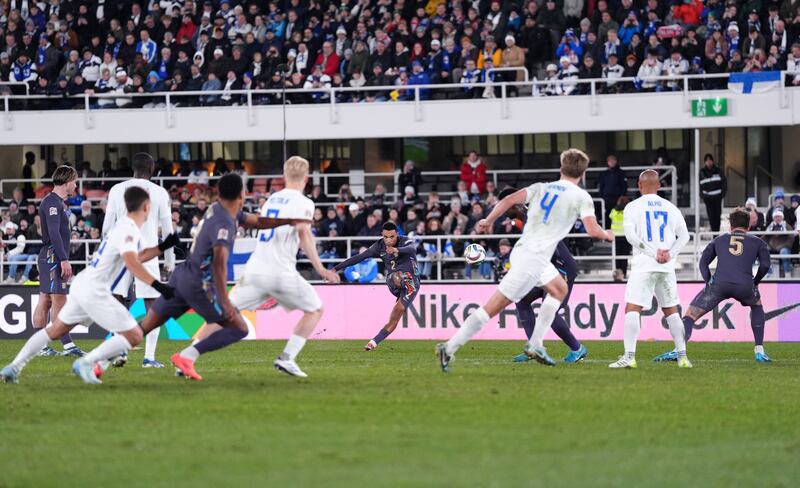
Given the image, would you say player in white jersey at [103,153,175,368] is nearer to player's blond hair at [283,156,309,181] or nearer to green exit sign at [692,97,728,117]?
player's blond hair at [283,156,309,181]

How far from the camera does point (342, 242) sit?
30703 mm

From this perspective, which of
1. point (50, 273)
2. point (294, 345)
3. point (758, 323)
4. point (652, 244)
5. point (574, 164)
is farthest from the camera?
point (50, 273)

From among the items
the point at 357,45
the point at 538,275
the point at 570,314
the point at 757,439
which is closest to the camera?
the point at 757,439

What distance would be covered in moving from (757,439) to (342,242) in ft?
71.7

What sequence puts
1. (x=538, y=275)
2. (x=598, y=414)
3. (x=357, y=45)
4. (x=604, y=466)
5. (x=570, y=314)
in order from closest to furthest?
(x=604, y=466), (x=598, y=414), (x=538, y=275), (x=570, y=314), (x=357, y=45)

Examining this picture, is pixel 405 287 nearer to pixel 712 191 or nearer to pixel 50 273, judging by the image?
pixel 50 273

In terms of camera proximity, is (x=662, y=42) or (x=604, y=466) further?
(x=662, y=42)

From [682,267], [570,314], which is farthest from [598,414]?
[682,267]

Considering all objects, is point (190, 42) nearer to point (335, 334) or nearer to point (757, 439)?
point (335, 334)

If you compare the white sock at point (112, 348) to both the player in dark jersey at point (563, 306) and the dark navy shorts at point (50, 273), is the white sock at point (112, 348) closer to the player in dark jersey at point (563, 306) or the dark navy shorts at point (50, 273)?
the player in dark jersey at point (563, 306)

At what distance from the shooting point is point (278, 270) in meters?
12.1

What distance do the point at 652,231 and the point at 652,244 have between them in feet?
0.54

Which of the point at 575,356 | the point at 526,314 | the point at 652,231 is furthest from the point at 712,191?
the point at 652,231

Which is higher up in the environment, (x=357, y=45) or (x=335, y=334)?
(x=357, y=45)
